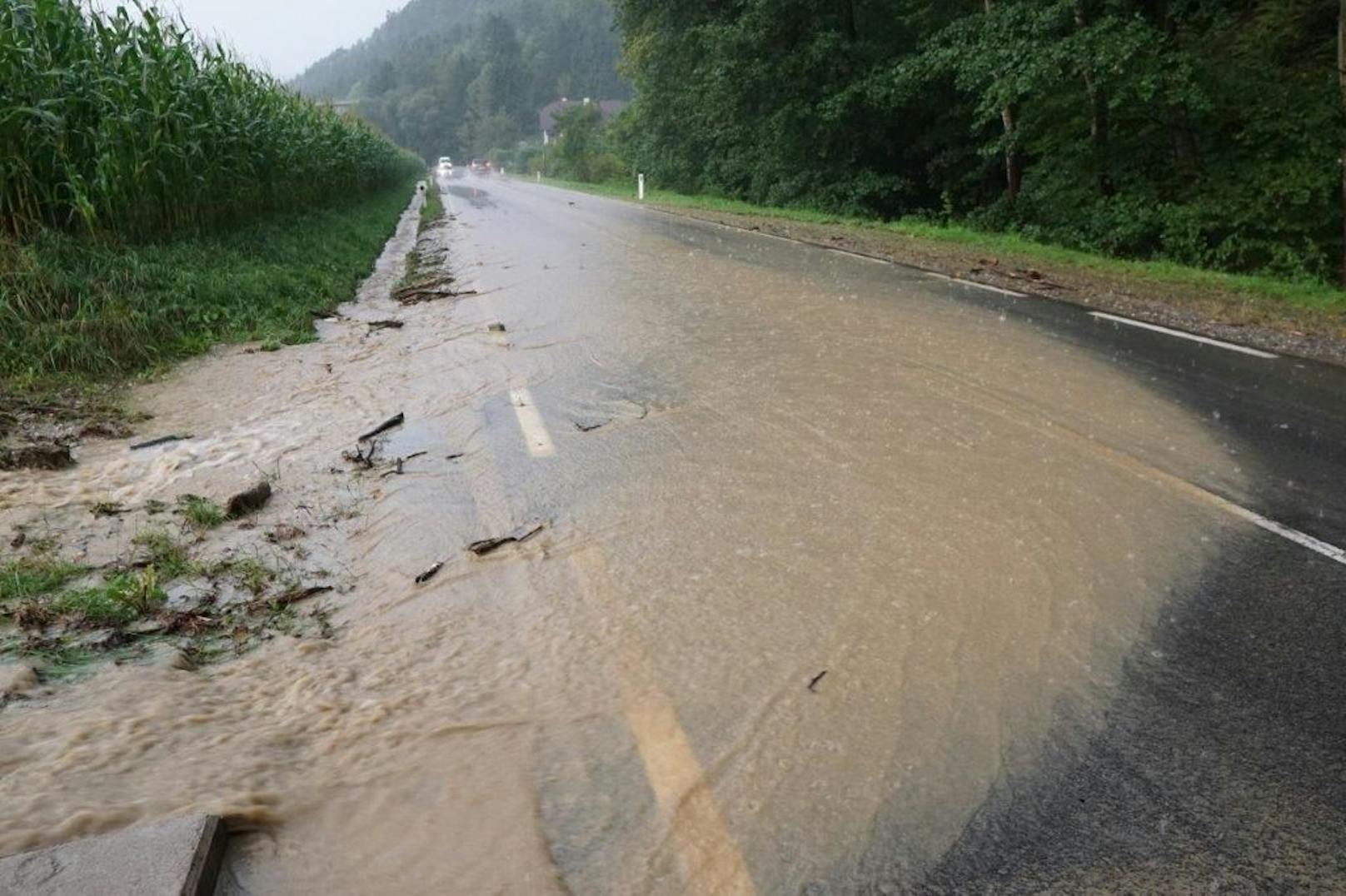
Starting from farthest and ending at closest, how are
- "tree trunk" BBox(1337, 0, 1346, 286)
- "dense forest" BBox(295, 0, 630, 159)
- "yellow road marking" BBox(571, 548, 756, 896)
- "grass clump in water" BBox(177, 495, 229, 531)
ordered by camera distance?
"dense forest" BBox(295, 0, 630, 159) < "tree trunk" BBox(1337, 0, 1346, 286) < "grass clump in water" BBox(177, 495, 229, 531) < "yellow road marking" BBox(571, 548, 756, 896)

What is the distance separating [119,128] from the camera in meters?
9.84

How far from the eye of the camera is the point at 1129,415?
6.18 metres

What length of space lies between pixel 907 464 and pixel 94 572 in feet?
13.4

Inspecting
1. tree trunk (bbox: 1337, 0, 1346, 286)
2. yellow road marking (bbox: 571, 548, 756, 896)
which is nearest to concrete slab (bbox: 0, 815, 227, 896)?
yellow road marking (bbox: 571, 548, 756, 896)

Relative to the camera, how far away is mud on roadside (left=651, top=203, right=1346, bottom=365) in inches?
343

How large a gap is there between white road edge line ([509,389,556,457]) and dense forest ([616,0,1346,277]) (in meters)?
11.6

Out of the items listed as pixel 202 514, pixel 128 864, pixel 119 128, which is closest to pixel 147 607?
pixel 202 514

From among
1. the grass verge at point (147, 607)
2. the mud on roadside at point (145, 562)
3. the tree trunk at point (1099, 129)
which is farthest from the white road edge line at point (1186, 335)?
the tree trunk at point (1099, 129)

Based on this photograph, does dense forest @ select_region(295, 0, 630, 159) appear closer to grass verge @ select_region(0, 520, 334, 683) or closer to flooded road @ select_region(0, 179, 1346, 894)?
flooded road @ select_region(0, 179, 1346, 894)

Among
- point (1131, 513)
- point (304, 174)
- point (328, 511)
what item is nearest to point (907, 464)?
point (1131, 513)

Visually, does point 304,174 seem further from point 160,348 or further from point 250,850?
point 250,850

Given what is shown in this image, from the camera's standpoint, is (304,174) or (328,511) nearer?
(328,511)

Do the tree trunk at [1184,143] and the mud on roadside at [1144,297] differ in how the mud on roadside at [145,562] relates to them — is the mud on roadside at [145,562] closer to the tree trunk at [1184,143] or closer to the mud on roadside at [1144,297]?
the mud on roadside at [1144,297]

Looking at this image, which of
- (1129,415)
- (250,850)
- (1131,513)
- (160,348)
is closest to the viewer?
(250,850)
